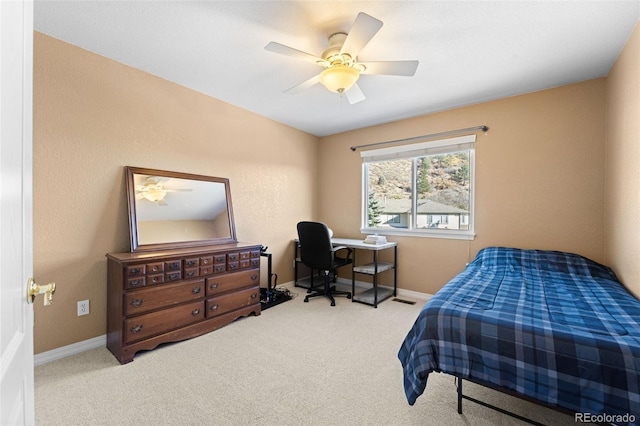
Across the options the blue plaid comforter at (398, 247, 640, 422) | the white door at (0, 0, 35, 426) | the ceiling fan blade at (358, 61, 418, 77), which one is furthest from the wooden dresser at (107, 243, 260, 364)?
the ceiling fan blade at (358, 61, 418, 77)

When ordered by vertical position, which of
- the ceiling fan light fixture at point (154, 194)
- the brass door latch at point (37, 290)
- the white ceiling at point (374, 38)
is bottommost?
the brass door latch at point (37, 290)

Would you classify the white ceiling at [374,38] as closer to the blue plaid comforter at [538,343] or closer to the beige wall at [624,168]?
the beige wall at [624,168]

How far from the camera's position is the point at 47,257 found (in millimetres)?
2188

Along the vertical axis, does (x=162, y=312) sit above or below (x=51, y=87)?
below

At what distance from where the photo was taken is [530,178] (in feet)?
10.2

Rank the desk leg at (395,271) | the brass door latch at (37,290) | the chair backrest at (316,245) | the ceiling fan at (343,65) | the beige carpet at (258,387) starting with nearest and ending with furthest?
the brass door latch at (37,290)
the beige carpet at (258,387)
the ceiling fan at (343,65)
the chair backrest at (316,245)
the desk leg at (395,271)

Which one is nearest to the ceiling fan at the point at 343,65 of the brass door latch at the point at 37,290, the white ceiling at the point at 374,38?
the white ceiling at the point at 374,38

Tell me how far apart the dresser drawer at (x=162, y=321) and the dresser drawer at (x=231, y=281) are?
16 cm

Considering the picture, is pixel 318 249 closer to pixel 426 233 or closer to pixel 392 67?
pixel 426 233

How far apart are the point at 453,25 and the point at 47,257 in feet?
11.4

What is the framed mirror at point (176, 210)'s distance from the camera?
2.65 m

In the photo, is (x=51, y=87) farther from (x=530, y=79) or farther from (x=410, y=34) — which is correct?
(x=530, y=79)


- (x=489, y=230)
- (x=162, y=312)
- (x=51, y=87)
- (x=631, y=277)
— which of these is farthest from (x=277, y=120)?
(x=631, y=277)

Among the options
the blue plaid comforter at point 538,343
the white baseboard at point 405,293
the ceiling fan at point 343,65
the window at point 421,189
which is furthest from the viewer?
the white baseboard at point 405,293
